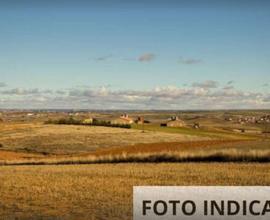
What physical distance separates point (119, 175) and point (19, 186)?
5.98 meters

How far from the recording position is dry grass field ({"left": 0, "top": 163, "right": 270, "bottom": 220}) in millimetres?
17812

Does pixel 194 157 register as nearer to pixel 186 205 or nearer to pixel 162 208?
pixel 186 205

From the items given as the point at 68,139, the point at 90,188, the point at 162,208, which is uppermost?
the point at 162,208

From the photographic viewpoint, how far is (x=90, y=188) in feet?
75.9

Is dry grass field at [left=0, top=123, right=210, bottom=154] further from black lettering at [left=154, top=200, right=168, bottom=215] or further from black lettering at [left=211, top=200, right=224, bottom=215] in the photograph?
black lettering at [left=211, top=200, right=224, bottom=215]

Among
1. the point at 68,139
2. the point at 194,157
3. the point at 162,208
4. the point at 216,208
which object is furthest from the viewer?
the point at 68,139

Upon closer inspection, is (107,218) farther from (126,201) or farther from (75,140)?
(75,140)

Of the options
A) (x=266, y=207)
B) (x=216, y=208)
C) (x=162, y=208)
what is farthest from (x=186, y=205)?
(x=266, y=207)

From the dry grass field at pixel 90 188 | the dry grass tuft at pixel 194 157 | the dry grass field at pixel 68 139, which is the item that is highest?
the dry grass field at pixel 90 188

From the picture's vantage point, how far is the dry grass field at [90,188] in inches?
701

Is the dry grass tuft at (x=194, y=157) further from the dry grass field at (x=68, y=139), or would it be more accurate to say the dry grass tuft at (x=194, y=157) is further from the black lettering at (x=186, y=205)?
the dry grass field at (x=68, y=139)

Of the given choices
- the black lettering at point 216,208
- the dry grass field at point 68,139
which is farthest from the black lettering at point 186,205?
the dry grass field at point 68,139

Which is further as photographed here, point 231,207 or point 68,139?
point 68,139

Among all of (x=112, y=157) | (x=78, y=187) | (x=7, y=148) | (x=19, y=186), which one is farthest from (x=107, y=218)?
(x=7, y=148)
